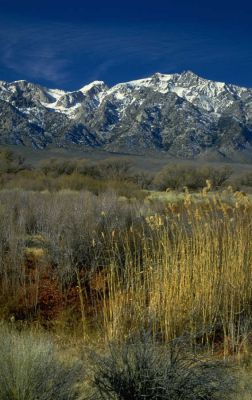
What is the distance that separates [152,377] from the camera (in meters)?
4.44

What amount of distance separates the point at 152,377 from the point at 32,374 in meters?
0.95

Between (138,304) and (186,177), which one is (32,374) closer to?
(138,304)

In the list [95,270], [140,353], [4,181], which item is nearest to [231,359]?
[140,353]

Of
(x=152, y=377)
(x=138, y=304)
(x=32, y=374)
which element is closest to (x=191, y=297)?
(x=138, y=304)

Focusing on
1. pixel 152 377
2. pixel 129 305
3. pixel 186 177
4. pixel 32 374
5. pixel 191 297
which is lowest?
pixel 186 177

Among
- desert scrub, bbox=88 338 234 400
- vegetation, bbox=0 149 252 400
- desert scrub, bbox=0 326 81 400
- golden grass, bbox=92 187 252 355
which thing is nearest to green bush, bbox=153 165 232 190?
vegetation, bbox=0 149 252 400

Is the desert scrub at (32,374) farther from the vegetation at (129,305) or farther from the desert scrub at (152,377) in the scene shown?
the desert scrub at (152,377)

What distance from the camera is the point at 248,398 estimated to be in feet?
15.3

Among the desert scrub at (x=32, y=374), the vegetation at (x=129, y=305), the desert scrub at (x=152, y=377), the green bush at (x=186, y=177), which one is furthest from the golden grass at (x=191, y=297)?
Result: the green bush at (x=186, y=177)

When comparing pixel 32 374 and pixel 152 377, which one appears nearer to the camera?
pixel 32 374

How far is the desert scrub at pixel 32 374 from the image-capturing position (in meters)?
4.03

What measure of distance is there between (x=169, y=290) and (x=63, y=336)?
131 centimetres

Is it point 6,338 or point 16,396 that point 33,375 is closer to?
point 16,396

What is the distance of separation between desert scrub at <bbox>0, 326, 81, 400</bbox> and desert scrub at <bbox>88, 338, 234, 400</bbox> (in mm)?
265
